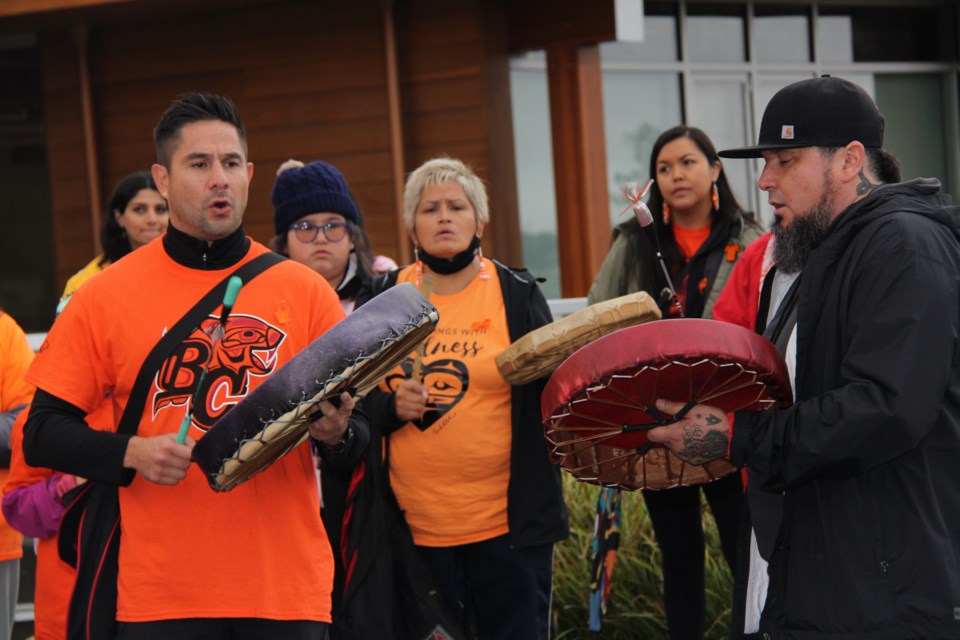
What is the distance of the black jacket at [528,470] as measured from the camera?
4645 millimetres

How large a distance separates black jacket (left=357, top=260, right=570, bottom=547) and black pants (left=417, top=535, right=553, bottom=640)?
89mm

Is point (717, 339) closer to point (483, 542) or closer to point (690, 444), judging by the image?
point (690, 444)

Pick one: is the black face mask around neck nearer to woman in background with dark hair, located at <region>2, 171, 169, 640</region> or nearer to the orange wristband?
woman in background with dark hair, located at <region>2, 171, 169, 640</region>

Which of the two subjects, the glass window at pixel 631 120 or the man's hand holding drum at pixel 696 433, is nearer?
the man's hand holding drum at pixel 696 433

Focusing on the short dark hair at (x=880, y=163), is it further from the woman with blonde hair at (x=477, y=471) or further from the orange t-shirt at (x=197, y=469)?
the woman with blonde hair at (x=477, y=471)

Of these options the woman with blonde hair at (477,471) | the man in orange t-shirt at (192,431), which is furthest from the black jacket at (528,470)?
the man in orange t-shirt at (192,431)

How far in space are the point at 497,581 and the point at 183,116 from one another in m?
2.14

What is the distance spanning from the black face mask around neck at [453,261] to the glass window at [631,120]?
819 cm

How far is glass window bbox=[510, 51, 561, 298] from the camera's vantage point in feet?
36.8

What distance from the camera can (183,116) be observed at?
3.60 m

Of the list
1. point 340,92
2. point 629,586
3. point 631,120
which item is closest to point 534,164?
point 340,92

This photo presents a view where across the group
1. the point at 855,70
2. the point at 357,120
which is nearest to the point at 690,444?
→ the point at 357,120

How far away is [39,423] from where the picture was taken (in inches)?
132

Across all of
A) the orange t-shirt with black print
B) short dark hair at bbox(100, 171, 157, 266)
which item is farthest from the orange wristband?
short dark hair at bbox(100, 171, 157, 266)
